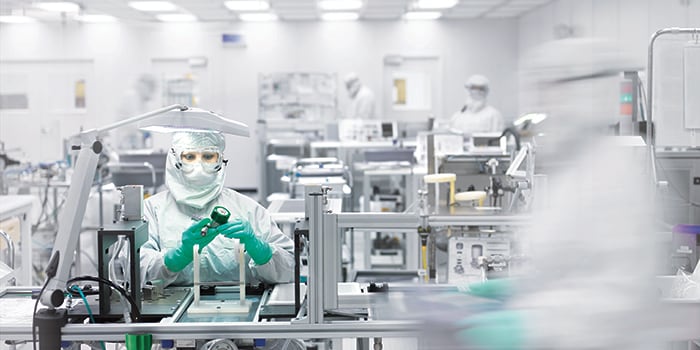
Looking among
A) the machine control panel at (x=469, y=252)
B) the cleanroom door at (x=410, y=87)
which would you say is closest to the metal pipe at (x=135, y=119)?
the machine control panel at (x=469, y=252)

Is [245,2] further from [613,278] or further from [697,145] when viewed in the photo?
[613,278]

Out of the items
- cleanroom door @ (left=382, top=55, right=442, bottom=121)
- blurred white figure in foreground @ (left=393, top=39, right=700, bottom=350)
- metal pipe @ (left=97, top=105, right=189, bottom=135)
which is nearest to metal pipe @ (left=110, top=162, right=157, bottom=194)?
metal pipe @ (left=97, top=105, right=189, bottom=135)

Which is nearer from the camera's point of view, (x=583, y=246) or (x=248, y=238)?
(x=583, y=246)

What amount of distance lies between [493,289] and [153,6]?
303 inches

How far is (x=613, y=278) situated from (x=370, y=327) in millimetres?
637

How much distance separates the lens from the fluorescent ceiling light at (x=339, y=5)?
8.51 meters

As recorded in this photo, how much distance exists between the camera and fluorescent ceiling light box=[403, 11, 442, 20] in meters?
9.49

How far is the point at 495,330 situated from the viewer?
1419mm

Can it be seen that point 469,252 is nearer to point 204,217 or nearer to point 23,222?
point 204,217

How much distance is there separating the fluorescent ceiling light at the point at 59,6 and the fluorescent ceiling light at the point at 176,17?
105 centimetres

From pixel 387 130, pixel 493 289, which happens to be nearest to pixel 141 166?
pixel 387 130

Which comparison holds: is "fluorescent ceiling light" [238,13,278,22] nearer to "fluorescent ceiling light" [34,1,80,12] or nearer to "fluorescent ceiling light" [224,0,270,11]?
"fluorescent ceiling light" [224,0,270,11]

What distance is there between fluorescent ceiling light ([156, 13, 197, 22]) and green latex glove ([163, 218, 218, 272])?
754 centimetres

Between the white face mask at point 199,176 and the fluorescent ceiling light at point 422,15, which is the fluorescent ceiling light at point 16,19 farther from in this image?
the white face mask at point 199,176
